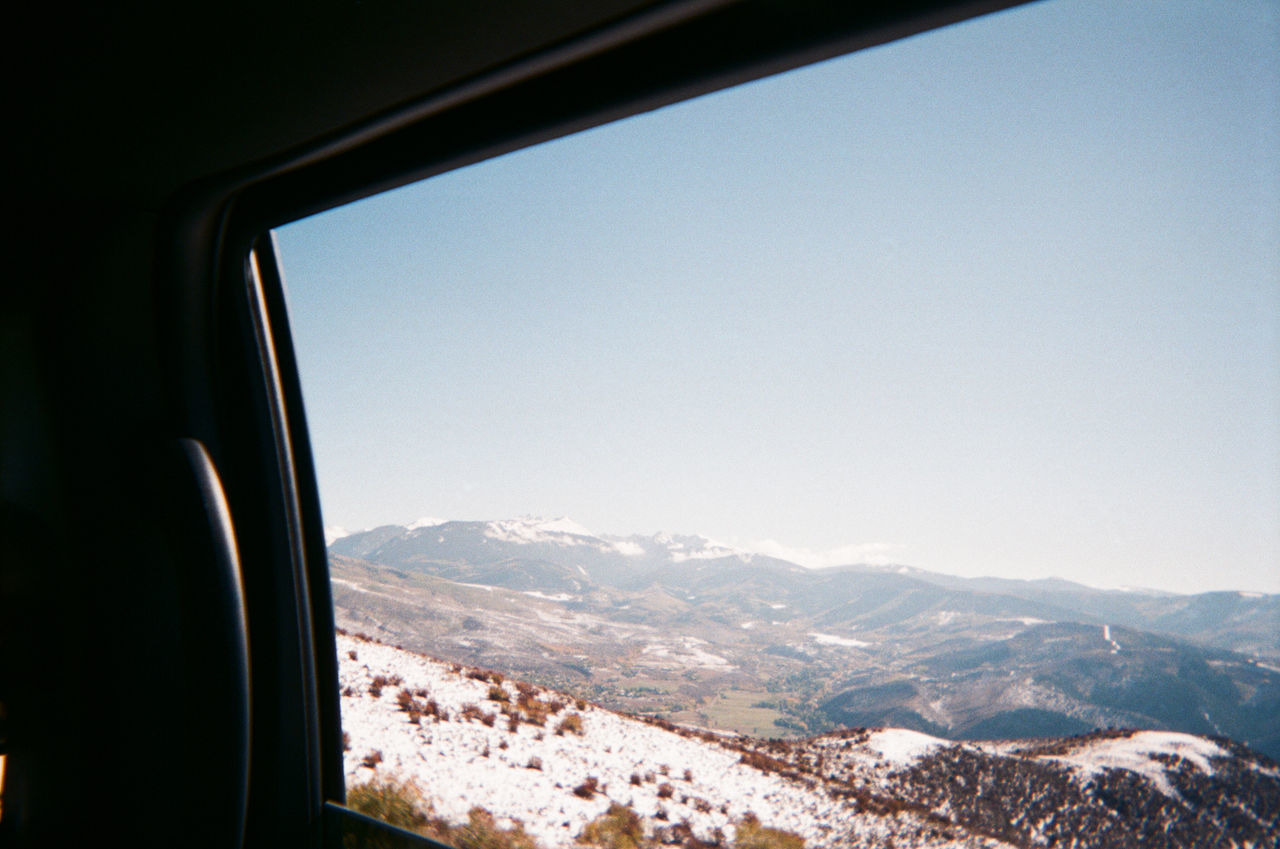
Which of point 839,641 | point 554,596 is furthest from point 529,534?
point 839,641

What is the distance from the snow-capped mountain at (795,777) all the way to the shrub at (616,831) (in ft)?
0.26

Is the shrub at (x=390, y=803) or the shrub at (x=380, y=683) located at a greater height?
the shrub at (x=390, y=803)

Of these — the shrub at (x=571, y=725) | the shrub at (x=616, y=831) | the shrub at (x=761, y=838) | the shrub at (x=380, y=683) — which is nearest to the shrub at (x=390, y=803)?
the shrub at (x=616, y=831)

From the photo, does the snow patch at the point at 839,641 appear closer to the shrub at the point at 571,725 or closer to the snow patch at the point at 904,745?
the snow patch at the point at 904,745

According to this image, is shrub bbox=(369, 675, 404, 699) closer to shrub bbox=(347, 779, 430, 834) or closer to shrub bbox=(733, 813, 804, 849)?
shrub bbox=(347, 779, 430, 834)

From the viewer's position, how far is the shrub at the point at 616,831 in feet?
11.1

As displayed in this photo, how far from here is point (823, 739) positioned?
6.79 m

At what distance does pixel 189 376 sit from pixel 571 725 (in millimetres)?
5094

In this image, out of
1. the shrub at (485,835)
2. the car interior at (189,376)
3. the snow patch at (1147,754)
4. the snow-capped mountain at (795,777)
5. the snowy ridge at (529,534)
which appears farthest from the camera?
the snowy ridge at (529,534)

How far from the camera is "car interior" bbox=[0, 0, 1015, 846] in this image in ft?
4.90

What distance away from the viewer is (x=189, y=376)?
2.07m

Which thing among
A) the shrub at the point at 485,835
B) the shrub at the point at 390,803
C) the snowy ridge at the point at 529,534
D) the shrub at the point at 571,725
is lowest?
the snowy ridge at the point at 529,534

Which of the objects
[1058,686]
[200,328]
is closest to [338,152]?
[200,328]

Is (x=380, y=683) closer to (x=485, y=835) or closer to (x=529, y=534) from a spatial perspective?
(x=485, y=835)
